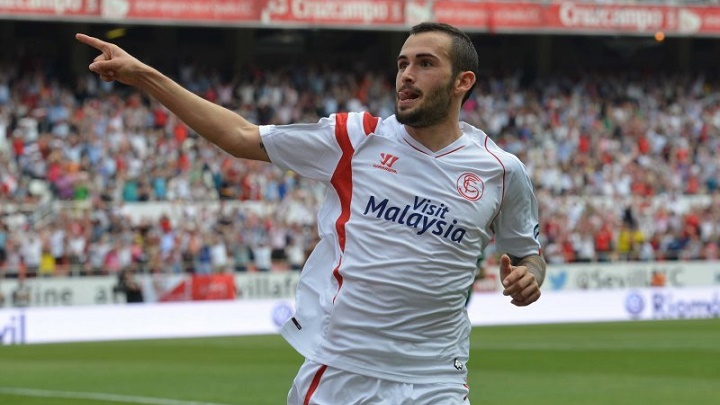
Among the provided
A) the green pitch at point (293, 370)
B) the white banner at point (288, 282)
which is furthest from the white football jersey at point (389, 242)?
the white banner at point (288, 282)

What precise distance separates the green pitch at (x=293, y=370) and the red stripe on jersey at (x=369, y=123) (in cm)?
851

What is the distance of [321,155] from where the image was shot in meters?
5.36

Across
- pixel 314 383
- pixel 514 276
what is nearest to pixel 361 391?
pixel 314 383

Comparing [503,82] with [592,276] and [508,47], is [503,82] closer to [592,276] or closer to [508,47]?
[508,47]

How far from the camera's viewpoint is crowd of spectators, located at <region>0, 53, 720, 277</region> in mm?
28938

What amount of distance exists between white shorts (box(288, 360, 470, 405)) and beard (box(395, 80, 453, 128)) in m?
0.98

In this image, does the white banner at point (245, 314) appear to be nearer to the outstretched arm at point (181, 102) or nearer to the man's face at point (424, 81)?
the outstretched arm at point (181, 102)

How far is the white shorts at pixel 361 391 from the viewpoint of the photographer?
511 centimetres

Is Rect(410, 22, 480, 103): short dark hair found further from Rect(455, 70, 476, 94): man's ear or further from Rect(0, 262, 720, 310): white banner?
Rect(0, 262, 720, 310): white banner

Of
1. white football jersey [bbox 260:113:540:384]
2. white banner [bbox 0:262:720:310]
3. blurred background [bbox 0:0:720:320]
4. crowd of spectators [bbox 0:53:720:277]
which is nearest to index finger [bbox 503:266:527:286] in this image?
white football jersey [bbox 260:113:540:384]

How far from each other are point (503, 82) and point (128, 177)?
15.0 metres

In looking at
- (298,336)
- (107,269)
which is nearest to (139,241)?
(107,269)

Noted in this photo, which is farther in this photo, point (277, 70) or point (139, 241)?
point (277, 70)

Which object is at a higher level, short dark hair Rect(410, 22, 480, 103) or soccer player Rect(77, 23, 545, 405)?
short dark hair Rect(410, 22, 480, 103)
